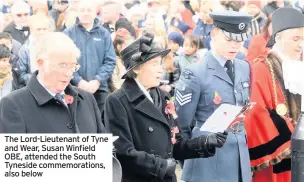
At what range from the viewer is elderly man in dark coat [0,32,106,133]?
4320 mm

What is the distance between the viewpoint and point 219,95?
5.62m

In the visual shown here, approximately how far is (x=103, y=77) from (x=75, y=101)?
4.12 m

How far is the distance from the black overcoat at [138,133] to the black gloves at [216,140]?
0.29m

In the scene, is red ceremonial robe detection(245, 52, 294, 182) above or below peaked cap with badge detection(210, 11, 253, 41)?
below

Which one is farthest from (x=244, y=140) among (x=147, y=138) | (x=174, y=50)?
(x=174, y=50)

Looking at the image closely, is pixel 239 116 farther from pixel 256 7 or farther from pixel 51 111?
pixel 256 7

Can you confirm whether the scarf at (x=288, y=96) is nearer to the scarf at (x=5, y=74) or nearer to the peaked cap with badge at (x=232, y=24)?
the peaked cap with badge at (x=232, y=24)

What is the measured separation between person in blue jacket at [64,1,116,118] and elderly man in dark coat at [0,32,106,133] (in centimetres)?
408

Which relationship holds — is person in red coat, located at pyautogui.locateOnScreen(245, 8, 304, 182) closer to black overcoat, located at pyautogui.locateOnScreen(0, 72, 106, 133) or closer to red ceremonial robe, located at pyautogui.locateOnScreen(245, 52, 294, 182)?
red ceremonial robe, located at pyautogui.locateOnScreen(245, 52, 294, 182)

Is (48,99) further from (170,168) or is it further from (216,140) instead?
(216,140)

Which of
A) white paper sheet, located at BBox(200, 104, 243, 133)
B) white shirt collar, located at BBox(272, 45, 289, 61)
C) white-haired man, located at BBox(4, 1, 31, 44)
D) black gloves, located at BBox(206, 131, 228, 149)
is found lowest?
white-haired man, located at BBox(4, 1, 31, 44)

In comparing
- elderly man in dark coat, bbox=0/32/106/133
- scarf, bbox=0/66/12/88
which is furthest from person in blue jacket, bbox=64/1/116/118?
elderly man in dark coat, bbox=0/32/106/133

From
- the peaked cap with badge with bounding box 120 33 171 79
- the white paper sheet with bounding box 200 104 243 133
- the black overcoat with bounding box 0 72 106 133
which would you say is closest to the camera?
the black overcoat with bounding box 0 72 106 133

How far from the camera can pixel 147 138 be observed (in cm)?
516
